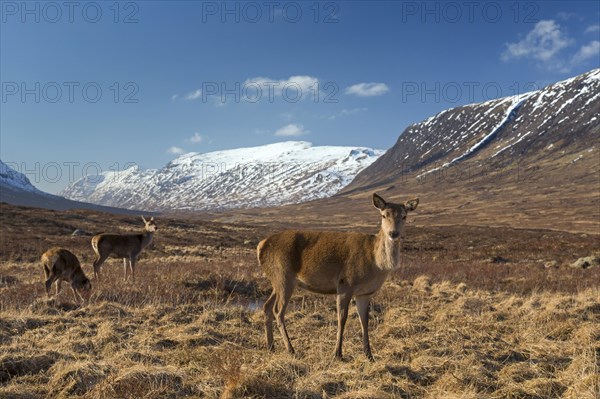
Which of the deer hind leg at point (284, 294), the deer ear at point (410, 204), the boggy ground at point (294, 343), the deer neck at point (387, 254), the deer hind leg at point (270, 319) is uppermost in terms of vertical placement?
the deer ear at point (410, 204)

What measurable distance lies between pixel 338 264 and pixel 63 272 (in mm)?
9296

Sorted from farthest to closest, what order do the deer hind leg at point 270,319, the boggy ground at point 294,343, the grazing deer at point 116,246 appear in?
the grazing deer at point 116,246 → the deer hind leg at point 270,319 → the boggy ground at point 294,343

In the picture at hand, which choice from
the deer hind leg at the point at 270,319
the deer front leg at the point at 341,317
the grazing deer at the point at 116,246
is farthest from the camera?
the grazing deer at the point at 116,246

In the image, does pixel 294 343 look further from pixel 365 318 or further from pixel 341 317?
pixel 365 318

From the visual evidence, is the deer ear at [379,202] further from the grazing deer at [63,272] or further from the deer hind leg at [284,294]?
the grazing deer at [63,272]

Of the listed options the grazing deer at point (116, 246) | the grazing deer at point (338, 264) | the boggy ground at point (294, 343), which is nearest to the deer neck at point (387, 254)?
the grazing deer at point (338, 264)

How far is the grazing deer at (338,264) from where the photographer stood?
26.0 ft

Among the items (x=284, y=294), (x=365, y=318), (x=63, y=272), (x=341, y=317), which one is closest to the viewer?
(x=341, y=317)

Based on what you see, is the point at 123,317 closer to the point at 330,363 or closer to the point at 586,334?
the point at 330,363

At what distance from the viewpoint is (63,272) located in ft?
44.3

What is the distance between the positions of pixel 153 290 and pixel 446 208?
13017 centimetres

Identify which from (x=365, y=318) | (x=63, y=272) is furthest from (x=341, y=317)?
(x=63, y=272)

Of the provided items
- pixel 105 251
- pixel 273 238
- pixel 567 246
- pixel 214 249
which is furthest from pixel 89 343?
pixel 567 246

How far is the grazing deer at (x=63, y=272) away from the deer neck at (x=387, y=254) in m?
9.19
